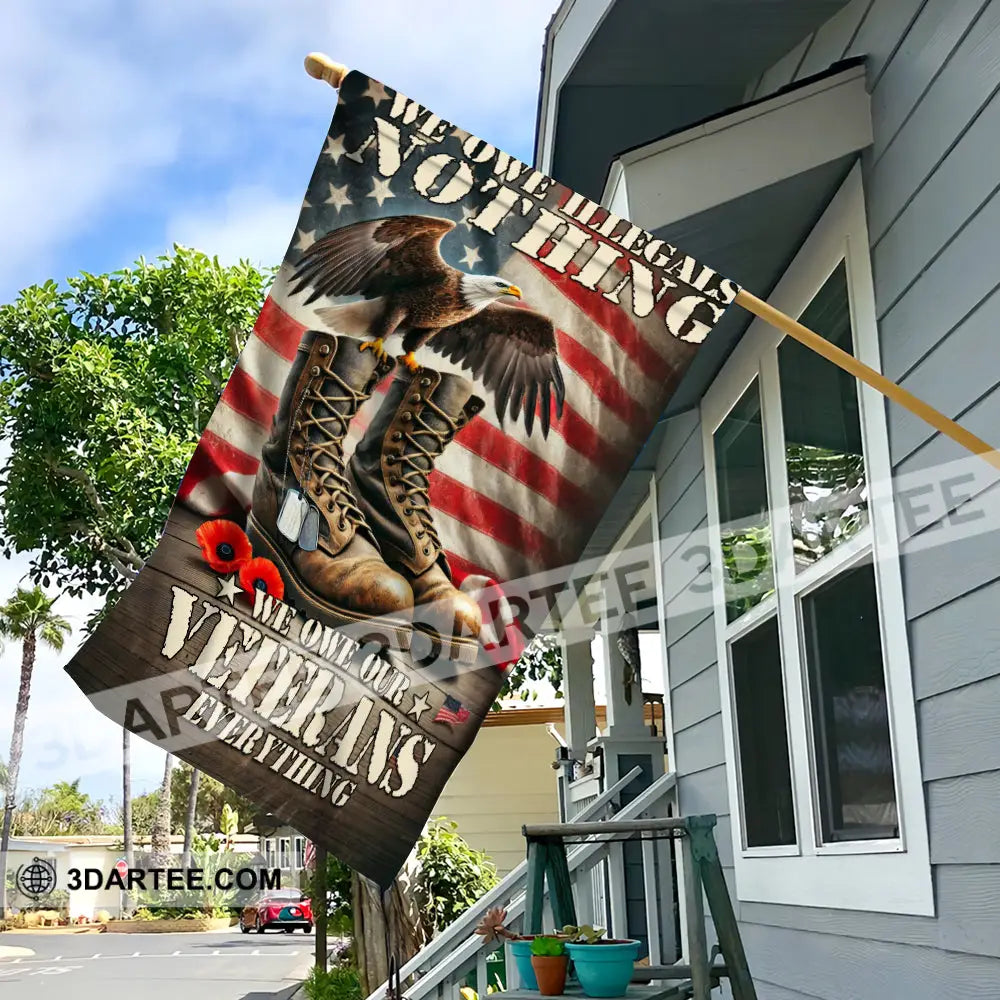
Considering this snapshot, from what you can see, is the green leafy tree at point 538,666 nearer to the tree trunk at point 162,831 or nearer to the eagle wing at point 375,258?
the eagle wing at point 375,258

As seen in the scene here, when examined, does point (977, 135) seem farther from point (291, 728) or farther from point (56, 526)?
point (56, 526)

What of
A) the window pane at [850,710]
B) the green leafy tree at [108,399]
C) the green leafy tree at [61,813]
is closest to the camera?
the window pane at [850,710]

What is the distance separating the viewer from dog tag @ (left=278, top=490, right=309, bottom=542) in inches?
69.4

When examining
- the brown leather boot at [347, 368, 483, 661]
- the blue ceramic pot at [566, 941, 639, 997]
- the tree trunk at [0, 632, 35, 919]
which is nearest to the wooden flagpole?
the brown leather boot at [347, 368, 483, 661]

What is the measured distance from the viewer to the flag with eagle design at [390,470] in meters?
1.72

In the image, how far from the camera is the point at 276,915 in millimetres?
27656

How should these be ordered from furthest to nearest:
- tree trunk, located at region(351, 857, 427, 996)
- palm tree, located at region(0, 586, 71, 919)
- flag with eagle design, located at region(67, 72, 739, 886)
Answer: palm tree, located at region(0, 586, 71, 919) → tree trunk, located at region(351, 857, 427, 996) → flag with eagle design, located at region(67, 72, 739, 886)

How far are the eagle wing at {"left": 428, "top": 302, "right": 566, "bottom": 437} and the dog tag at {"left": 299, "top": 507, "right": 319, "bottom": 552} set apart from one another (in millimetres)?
317

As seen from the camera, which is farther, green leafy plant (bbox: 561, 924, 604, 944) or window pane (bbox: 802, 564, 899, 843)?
green leafy plant (bbox: 561, 924, 604, 944)

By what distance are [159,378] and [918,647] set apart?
1208 cm

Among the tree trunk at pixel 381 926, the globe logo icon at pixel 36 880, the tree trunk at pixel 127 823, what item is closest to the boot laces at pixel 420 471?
the tree trunk at pixel 381 926

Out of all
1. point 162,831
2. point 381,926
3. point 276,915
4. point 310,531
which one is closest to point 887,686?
point 310,531
